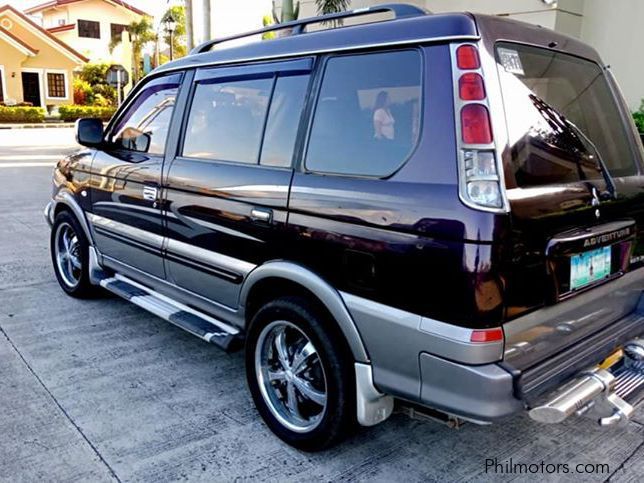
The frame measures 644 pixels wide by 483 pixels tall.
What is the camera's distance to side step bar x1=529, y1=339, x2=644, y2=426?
7.42 feet

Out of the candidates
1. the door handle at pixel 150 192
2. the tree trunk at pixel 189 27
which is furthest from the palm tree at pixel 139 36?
the door handle at pixel 150 192

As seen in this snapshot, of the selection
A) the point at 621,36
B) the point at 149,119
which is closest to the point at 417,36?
the point at 149,119

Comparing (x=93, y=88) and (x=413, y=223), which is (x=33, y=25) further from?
(x=413, y=223)

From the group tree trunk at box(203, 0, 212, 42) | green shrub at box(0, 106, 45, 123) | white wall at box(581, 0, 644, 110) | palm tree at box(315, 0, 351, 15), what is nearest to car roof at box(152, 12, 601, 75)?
white wall at box(581, 0, 644, 110)

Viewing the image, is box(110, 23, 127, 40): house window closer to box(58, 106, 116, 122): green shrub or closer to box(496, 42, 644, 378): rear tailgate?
box(58, 106, 116, 122): green shrub

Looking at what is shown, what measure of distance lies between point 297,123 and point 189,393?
176cm

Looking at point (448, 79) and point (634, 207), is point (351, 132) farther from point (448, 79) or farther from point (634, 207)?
point (634, 207)

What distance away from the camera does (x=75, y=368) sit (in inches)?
149

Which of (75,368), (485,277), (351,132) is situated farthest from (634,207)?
(75,368)

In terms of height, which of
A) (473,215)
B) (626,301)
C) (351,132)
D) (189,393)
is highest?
(351,132)

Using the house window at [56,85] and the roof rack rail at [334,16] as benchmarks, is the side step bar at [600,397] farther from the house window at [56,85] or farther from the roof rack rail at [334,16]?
the house window at [56,85]
